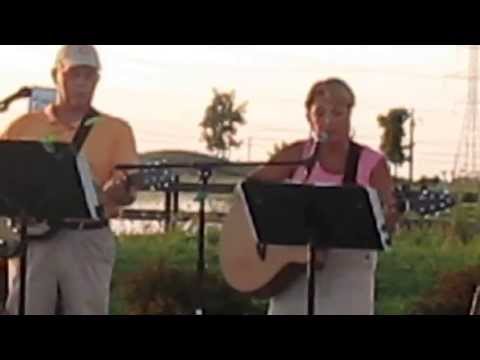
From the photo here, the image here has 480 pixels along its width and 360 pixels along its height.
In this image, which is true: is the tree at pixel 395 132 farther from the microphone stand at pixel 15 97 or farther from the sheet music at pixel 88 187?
the sheet music at pixel 88 187

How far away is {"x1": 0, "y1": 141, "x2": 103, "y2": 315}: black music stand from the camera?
4.54 meters

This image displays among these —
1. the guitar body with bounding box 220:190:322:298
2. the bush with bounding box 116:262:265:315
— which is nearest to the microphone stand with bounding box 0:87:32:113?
the guitar body with bounding box 220:190:322:298

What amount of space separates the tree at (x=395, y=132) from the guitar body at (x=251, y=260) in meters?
5.55

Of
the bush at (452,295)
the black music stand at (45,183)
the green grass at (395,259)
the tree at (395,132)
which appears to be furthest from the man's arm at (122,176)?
the tree at (395,132)

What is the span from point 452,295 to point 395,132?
4.42 meters

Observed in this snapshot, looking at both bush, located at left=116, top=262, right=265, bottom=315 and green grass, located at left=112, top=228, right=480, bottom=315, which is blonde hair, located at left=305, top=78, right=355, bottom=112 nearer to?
bush, located at left=116, top=262, right=265, bottom=315

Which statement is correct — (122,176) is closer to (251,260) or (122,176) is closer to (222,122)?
(251,260)

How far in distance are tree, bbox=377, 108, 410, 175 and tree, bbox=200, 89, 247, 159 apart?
41.7 inches

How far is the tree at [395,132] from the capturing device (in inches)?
445

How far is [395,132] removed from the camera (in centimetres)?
1256

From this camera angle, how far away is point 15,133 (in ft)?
16.7
